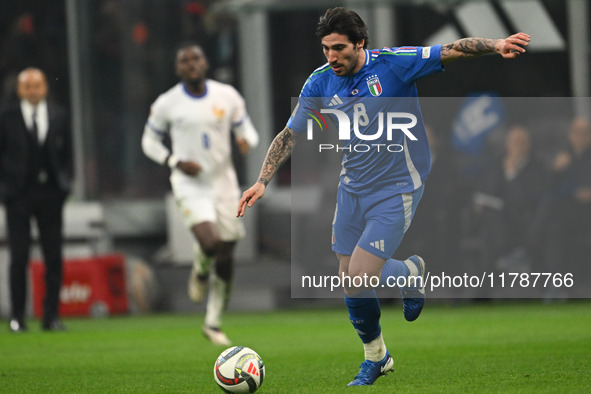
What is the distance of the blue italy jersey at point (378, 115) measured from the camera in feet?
21.6

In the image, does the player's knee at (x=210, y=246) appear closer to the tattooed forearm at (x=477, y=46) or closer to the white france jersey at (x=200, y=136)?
the white france jersey at (x=200, y=136)

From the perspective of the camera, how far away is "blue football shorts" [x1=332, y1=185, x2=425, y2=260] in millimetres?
6492

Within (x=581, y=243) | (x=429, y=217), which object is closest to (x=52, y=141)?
(x=429, y=217)

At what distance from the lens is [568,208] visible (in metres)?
14.1

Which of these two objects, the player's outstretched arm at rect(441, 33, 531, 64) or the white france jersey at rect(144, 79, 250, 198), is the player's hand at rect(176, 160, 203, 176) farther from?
the player's outstretched arm at rect(441, 33, 531, 64)

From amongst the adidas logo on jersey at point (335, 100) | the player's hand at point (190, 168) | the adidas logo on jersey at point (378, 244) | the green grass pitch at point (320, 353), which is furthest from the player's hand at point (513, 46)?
the player's hand at point (190, 168)

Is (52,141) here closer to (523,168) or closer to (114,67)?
(114,67)

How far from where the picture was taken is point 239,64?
16.6 m

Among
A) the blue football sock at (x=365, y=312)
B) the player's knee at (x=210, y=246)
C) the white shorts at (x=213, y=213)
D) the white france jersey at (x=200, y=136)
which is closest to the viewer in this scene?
the blue football sock at (x=365, y=312)

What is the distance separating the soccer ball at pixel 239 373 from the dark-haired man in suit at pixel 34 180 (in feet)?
19.7

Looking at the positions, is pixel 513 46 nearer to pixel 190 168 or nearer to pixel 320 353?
pixel 320 353

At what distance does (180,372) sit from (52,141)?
16.4 ft

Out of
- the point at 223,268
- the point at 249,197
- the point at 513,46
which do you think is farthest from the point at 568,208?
the point at 249,197

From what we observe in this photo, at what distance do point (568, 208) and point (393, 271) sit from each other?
26.3 feet
